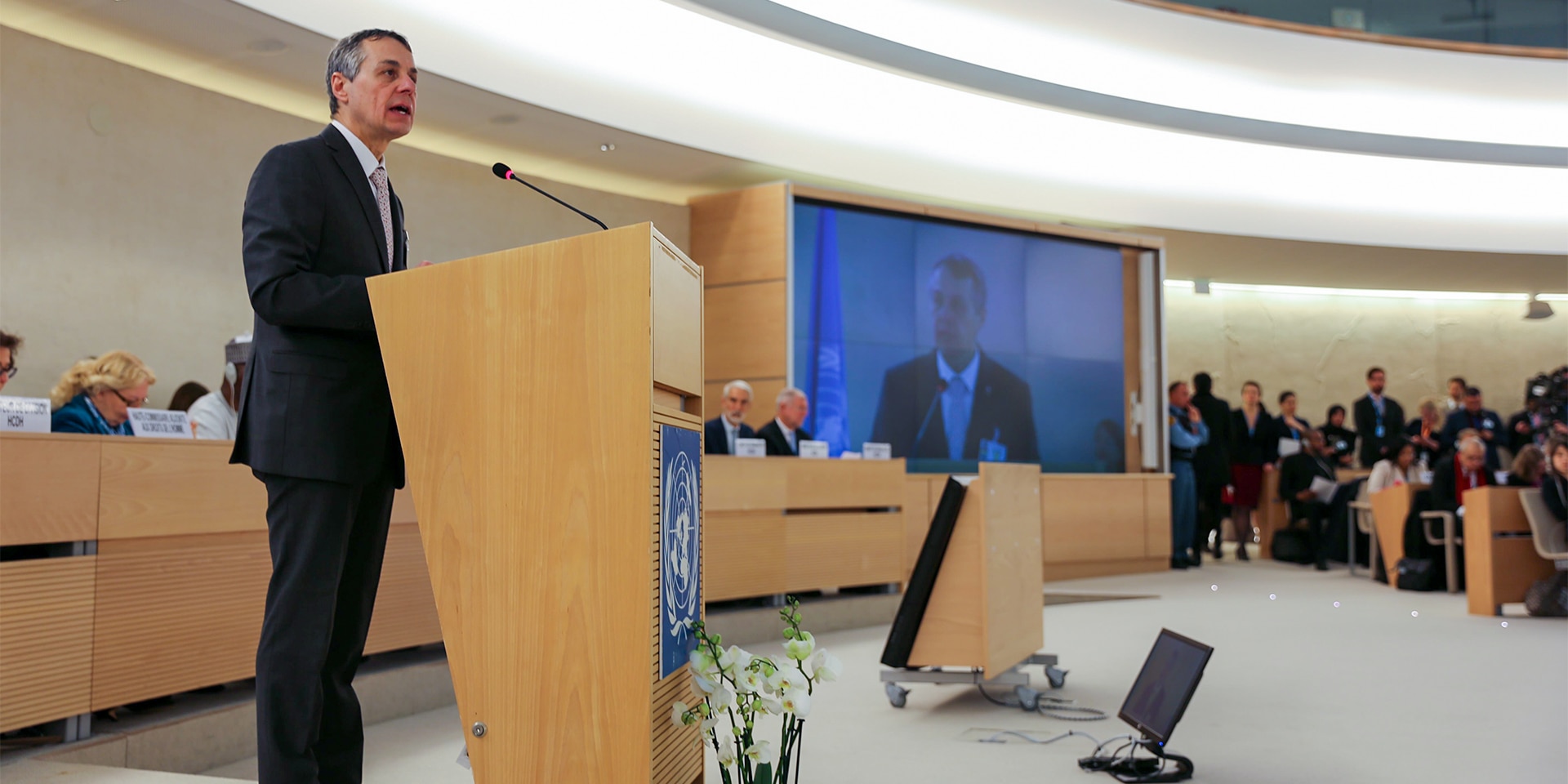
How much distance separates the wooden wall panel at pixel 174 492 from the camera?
2.72 m

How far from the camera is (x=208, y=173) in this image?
5.62 m

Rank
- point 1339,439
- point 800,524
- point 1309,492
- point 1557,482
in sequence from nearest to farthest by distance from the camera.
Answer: point 800,524, point 1557,482, point 1309,492, point 1339,439

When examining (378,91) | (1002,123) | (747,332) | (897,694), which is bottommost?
(897,694)

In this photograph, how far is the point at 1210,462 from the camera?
923 cm

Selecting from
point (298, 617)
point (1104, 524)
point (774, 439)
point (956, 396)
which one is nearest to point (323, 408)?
point (298, 617)

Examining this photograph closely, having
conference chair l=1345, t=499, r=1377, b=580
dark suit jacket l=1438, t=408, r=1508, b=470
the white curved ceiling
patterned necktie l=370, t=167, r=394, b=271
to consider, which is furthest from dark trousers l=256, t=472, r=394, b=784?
dark suit jacket l=1438, t=408, r=1508, b=470

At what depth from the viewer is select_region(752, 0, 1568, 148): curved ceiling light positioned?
6.63m

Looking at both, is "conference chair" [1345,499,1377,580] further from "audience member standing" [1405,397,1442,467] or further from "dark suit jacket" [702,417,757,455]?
"dark suit jacket" [702,417,757,455]

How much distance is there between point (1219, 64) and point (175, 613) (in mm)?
7250

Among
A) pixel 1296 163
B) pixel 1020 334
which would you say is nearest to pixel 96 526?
pixel 1020 334

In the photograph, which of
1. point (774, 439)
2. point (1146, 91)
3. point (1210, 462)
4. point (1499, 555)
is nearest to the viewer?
point (1499, 555)

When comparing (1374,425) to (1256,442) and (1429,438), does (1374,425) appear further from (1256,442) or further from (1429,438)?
(1256,442)

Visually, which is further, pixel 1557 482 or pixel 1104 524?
pixel 1104 524

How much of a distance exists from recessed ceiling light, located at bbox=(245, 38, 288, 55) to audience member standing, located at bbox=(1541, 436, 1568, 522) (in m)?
6.76
